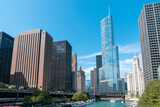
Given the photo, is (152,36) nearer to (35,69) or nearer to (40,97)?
(35,69)

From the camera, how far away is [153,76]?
174375 millimetres

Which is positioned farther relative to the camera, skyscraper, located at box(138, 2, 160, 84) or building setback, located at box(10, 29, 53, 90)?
building setback, located at box(10, 29, 53, 90)

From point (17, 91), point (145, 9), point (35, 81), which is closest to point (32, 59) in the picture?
point (35, 81)

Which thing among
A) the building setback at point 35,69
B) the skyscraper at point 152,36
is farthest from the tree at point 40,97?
the skyscraper at point 152,36

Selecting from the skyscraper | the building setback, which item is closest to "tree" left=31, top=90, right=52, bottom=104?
the building setback

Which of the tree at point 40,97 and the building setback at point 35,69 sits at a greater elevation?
the building setback at point 35,69

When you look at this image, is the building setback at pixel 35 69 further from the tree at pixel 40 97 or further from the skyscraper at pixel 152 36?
the skyscraper at pixel 152 36

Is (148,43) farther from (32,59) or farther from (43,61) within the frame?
(32,59)

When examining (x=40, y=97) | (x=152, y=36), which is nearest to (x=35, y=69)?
(x=40, y=97)

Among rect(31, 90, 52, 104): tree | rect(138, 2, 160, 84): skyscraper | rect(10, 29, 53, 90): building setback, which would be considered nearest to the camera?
rect(31, 90, 52, 104): tree

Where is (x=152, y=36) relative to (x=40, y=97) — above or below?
above

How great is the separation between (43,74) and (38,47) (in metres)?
36.0

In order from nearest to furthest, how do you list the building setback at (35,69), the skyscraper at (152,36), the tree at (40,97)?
the tree at (40,97) < the skyscraper at (152,36) < the building setback at (35,69)

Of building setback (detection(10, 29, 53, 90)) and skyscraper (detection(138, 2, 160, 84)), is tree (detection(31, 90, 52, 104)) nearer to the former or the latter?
building setback (detection(10, 29, 53, 90))
